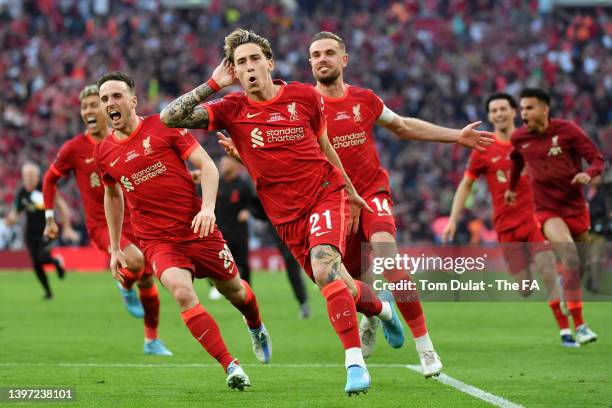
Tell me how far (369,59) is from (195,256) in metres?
26.6

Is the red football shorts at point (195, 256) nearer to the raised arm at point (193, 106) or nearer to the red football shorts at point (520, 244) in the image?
the raised arm at point (193, 106)

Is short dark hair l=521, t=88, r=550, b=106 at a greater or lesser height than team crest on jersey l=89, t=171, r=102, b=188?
greater

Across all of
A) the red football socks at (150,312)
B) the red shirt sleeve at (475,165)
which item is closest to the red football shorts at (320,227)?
the red football socks at (150,312)

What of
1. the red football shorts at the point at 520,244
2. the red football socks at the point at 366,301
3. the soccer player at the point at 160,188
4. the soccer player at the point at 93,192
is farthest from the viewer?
the red football shorts at the point at 520,244

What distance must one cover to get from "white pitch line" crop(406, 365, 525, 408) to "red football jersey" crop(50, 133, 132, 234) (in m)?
4.55

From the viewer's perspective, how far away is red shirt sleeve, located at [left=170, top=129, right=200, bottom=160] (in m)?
9.44

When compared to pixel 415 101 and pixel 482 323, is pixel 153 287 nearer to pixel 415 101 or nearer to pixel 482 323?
pixel 482 323

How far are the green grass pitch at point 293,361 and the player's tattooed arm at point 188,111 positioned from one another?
2.07m

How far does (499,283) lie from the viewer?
1360 cm

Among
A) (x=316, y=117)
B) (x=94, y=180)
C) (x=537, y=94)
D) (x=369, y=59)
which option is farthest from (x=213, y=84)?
(x=369, y=59)

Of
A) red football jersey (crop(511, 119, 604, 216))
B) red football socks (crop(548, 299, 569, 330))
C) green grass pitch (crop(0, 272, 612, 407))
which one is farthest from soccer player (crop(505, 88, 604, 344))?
green grass pitch (crop(0, 272, 612, 407))

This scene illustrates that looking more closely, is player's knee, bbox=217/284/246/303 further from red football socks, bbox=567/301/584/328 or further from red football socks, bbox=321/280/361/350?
red football socks, bbox=567/301/584/328

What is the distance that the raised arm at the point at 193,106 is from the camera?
27.6 ft

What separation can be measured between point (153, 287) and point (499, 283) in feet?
14.1
